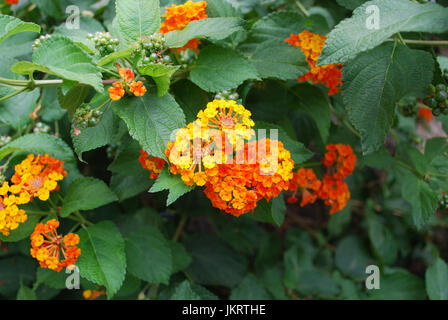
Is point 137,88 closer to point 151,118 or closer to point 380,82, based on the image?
point 151,118

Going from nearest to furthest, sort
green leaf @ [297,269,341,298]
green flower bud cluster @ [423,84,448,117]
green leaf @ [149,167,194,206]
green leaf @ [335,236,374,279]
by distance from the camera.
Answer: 1. green leaf @ [149,167,194,206]
2. green flower bud cluster @ [423,84,448,117]
3. green leaf @ [297,269,341,298]
4. green leaf @ [335,236,374,279]

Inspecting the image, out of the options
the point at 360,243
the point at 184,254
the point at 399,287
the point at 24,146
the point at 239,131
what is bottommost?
the point at 360,243

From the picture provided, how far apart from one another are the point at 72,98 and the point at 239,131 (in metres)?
0.64

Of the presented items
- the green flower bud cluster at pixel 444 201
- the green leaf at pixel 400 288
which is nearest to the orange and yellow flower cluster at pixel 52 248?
the green flower bud cluster at pixel 444 201

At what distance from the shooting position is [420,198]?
168 centimetres

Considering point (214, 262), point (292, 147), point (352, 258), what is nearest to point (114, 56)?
point (292, 147)

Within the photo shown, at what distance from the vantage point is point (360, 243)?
2744 mm

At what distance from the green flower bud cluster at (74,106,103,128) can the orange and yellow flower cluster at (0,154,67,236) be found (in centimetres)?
31

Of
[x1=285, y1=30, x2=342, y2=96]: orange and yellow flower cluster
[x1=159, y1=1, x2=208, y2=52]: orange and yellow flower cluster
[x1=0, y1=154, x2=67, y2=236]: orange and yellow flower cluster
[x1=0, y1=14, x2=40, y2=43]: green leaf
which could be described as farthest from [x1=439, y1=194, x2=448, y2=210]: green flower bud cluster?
[x1=0, y1=14, x2=40, y2=43]: green leaf

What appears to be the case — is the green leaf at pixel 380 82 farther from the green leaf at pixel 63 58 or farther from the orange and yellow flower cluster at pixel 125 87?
the green leaf at pixel 63 58

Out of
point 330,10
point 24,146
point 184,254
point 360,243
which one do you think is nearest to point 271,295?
point 184,254

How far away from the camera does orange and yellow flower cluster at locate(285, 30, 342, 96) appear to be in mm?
1468

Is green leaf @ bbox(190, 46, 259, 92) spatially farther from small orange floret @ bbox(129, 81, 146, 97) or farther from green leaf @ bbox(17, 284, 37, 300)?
green leaf @ bbox(17, 284, 37, 300)

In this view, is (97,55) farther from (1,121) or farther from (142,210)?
(142,210)
